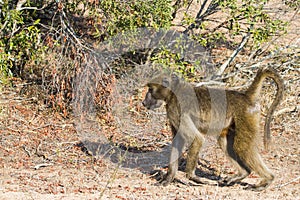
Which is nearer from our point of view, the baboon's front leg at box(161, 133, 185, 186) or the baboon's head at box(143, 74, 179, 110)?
the baboon's front leg at box(161, 133, 185, 186)

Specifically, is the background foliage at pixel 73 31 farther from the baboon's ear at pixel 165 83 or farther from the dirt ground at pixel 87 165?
the baboon's ear at pixel 165 83

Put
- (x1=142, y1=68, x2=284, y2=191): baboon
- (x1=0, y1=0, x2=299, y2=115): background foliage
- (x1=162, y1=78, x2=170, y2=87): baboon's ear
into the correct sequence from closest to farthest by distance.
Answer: (x1=142, y1=68, x2=284, y2=191): baboon < (x1=162, y1=78, x2=170, y2=87): baboon's ear < (x1=0, y1=0, x2=299, y2=115): background foliage

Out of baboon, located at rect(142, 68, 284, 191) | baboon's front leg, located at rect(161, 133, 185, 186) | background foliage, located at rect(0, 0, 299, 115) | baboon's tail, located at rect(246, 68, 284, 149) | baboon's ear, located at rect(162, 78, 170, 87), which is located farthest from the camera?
background foliage, located at rect(0, 0, 299, 115)

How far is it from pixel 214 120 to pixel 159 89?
2.40 ft

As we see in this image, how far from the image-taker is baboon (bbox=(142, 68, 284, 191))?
5.42 metres

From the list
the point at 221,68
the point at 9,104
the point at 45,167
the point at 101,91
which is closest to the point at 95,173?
the point at 45,167

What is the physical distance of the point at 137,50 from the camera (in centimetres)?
865

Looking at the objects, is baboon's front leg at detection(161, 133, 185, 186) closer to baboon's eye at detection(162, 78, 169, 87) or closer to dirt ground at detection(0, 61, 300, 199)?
dirt ground at detection(0, 61, 300, 199)

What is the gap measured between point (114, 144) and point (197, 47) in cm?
327

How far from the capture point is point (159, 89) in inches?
230

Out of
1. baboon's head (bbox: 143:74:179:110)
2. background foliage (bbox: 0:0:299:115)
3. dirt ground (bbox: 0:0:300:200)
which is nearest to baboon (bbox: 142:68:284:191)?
baboon's head (bbox: 143:74:179:110)

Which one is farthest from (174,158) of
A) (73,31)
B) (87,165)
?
(73,31)

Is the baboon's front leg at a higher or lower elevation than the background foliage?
lower

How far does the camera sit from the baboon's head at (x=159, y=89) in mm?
5789
